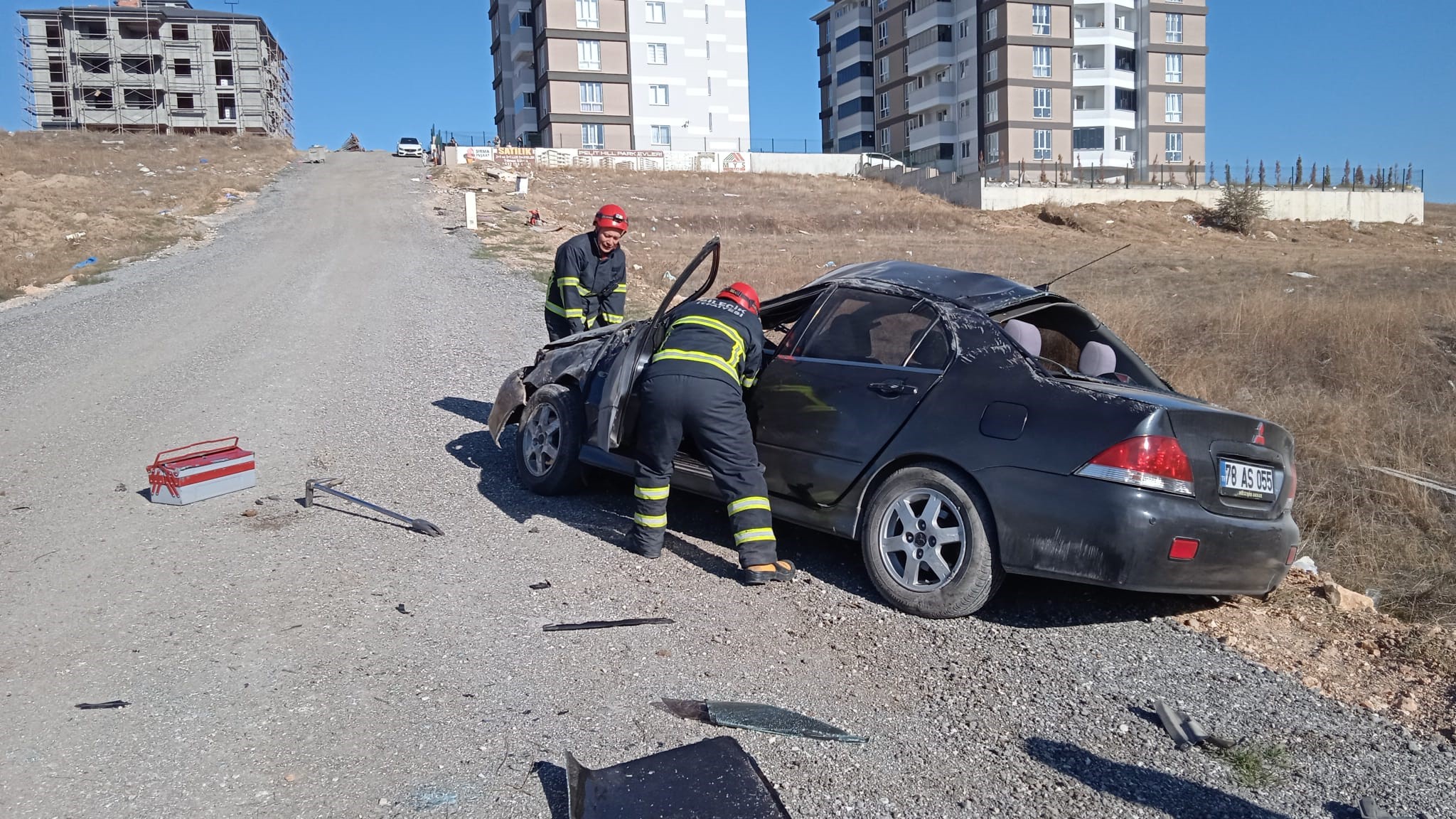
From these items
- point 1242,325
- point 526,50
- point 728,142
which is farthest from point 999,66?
point 1242,325

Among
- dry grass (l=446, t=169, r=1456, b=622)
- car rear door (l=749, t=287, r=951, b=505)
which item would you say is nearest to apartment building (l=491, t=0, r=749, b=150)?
dry grass (l=446, t=169, r=1456, b=622)

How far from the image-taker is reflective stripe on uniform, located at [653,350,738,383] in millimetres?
5070

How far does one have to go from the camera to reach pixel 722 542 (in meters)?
5.79

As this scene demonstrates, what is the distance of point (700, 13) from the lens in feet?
223

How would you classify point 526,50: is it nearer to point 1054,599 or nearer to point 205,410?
point 205,410

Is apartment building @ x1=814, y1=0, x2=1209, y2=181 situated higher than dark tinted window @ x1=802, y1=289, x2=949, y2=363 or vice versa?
apartment building @ x1=814, y1=0, x2=1209, y2=181

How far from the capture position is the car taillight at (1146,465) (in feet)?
13.4

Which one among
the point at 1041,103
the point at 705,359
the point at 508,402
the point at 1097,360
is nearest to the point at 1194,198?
the point at 1041,103

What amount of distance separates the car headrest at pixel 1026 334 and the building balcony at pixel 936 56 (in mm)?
66780

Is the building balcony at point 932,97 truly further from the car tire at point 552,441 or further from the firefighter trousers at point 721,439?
the firefighter trousers at point 721,439

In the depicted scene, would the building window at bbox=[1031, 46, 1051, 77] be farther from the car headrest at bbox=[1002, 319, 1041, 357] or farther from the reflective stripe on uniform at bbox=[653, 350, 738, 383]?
the reflective stripe on uniform at bbox=[653, 350, 738, 383]

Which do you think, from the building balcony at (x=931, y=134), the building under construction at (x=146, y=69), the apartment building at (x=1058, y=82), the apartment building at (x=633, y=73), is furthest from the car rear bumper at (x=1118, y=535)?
the building under construction at (x=146, y=69)

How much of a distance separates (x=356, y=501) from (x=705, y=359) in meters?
2.35

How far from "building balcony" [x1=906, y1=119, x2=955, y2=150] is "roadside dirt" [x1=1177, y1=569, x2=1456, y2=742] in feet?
218
